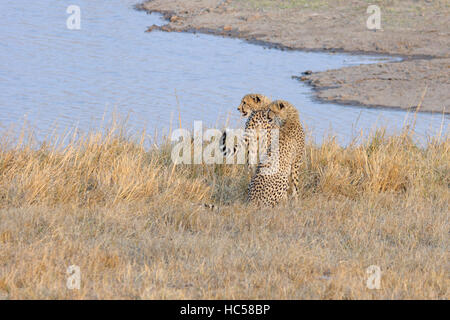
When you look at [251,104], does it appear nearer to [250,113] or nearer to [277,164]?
[250,113]

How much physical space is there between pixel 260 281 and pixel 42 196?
2292 millimetres

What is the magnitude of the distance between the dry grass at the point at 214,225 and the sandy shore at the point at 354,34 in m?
5.31

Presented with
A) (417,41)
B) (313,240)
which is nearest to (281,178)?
(313,240)

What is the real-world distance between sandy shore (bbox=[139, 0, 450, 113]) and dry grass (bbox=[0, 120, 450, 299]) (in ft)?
17.4

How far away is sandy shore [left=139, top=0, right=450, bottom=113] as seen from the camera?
13.2 meters

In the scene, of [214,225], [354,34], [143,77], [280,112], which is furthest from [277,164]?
[354,34]

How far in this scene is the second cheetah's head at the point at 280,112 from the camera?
6.43 metres

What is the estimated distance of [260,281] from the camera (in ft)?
14.1

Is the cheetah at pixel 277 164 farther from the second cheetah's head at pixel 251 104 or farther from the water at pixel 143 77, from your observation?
the water at pixel 143 77

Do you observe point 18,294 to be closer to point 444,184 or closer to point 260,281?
point 260,281

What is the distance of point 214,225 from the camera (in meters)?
5.61

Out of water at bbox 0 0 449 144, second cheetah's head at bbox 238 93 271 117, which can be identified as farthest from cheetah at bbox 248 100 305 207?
water at bbox 0 0 449 144

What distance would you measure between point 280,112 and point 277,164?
57 cm

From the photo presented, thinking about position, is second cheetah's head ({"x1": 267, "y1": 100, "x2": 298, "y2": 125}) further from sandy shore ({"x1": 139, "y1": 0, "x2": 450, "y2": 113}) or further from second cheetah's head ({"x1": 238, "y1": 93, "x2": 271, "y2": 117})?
sandy shore ({"x1": 139, "y1": 0, "x2": 450, "y2": 113})
